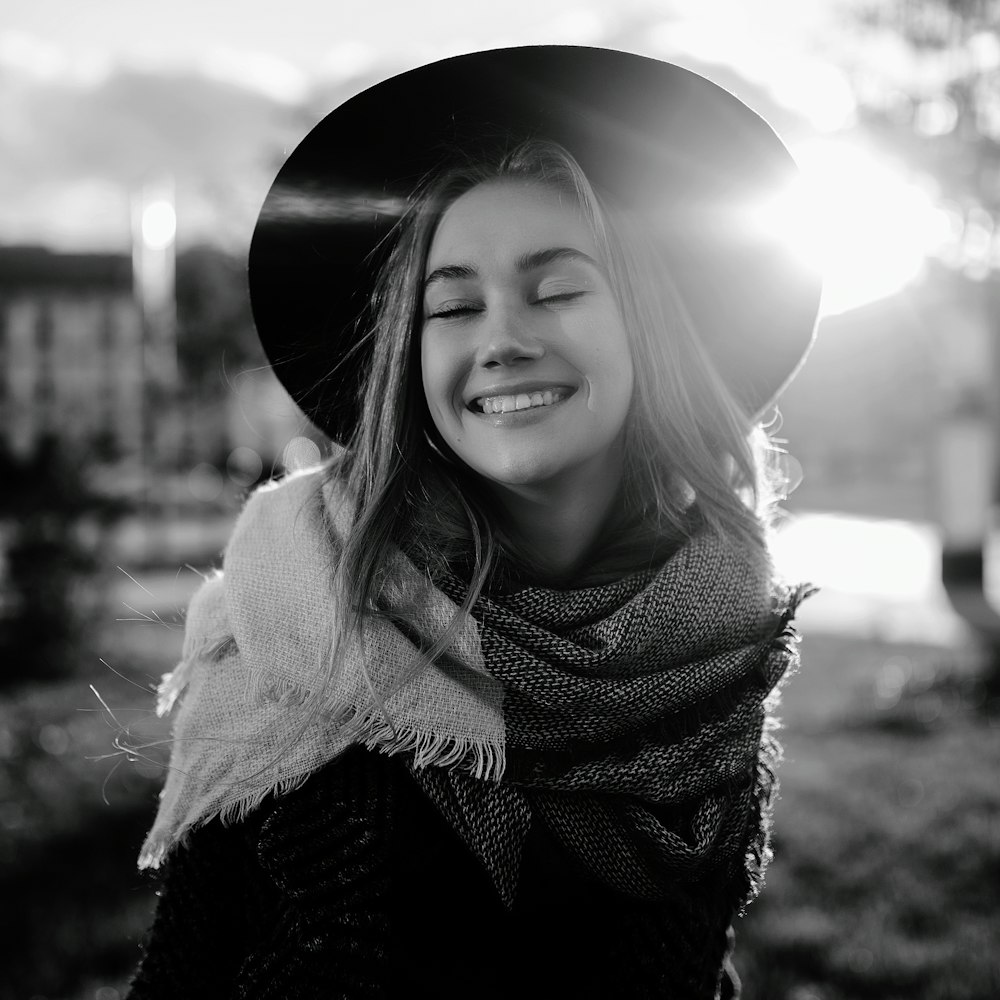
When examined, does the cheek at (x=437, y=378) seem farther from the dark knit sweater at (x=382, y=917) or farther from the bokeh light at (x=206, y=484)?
the bokeh light at (x=206, y=484)

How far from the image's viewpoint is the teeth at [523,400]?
184cm

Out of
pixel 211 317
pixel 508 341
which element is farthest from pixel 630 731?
pixel 211 317

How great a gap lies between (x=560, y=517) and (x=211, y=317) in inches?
595

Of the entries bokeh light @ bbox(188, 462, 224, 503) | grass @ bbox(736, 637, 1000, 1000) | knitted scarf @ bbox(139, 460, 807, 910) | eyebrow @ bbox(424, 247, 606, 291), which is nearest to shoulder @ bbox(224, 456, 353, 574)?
knitted scarf @ bbox(139, 460, 807, 910)

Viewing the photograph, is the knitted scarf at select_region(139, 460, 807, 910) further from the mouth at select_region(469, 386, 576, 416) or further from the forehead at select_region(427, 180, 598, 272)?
the forehead at select_region(427, 180, 598, 272)

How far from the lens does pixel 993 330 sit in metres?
9.52

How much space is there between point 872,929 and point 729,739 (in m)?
2.34

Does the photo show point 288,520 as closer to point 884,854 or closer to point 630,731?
point 630,731

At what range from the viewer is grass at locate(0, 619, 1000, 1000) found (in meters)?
3.53

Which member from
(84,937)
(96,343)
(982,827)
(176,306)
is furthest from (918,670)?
(96,343)

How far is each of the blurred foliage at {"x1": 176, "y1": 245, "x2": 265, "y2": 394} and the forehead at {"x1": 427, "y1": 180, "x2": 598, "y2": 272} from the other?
498 inches

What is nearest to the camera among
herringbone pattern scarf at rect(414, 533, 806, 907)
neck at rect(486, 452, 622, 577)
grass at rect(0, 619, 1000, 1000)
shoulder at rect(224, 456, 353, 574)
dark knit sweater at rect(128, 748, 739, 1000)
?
dark knit sweater at rect(128, 748, 739, 1000)

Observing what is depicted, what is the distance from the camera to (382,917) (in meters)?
1.68

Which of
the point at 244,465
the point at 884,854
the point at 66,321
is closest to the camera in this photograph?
the point at 884,854
